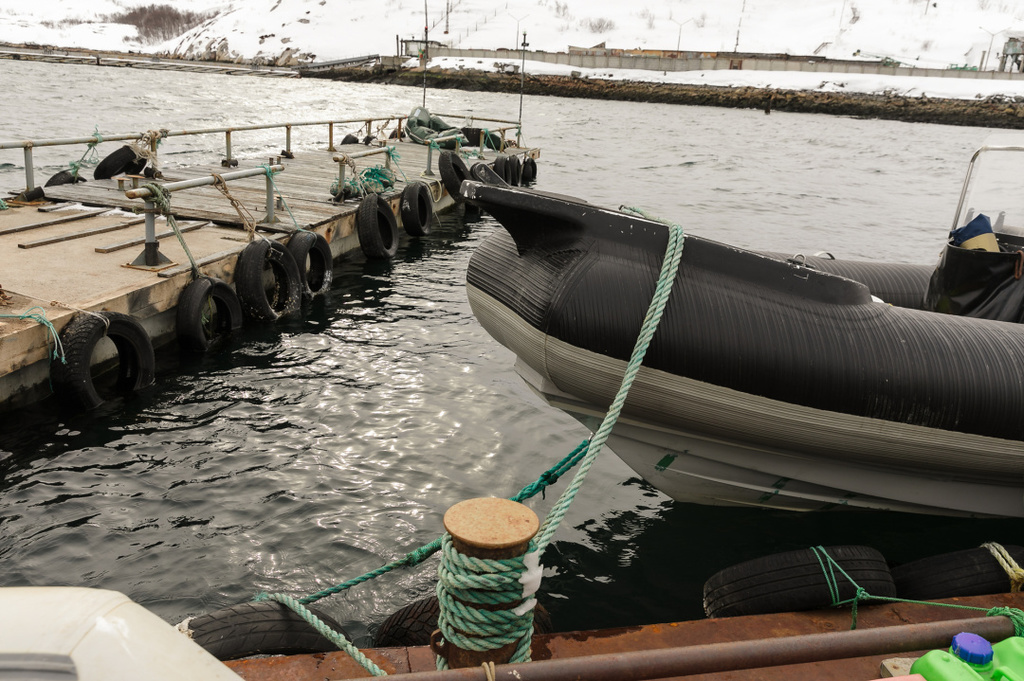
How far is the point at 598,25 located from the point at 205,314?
164143 millimetres

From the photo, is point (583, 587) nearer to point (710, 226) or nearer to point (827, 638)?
point (827, 638)

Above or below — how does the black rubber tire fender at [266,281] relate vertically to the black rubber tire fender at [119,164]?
below

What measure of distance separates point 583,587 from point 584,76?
89300mm

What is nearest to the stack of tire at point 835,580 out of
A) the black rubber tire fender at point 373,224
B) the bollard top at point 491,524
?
the bollard top at point 491,524

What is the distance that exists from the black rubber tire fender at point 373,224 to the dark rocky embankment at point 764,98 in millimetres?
62273

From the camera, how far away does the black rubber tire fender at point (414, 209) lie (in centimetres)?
1312

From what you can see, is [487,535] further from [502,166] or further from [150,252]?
[502,166]

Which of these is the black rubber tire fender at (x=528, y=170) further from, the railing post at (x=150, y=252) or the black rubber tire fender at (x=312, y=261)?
the railing post at (x=150, y=252)

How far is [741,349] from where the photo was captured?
3.61 metres

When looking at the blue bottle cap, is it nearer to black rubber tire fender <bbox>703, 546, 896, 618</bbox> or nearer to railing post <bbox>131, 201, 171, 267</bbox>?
black rubber tire fender <bbox>703, 546, 896, 618</bbox>

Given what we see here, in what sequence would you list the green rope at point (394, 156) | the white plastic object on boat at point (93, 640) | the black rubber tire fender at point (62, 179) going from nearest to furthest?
the white plastic object on boat at point (93, 640)
the black rubber tire fender at point (62, 179)
the green rope at point (394, 156)

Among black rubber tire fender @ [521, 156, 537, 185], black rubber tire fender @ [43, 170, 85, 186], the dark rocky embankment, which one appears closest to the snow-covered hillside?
the dark rocky embankment

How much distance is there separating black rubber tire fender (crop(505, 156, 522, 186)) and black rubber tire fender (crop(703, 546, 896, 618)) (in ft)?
53.5

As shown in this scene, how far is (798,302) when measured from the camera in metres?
3.77
